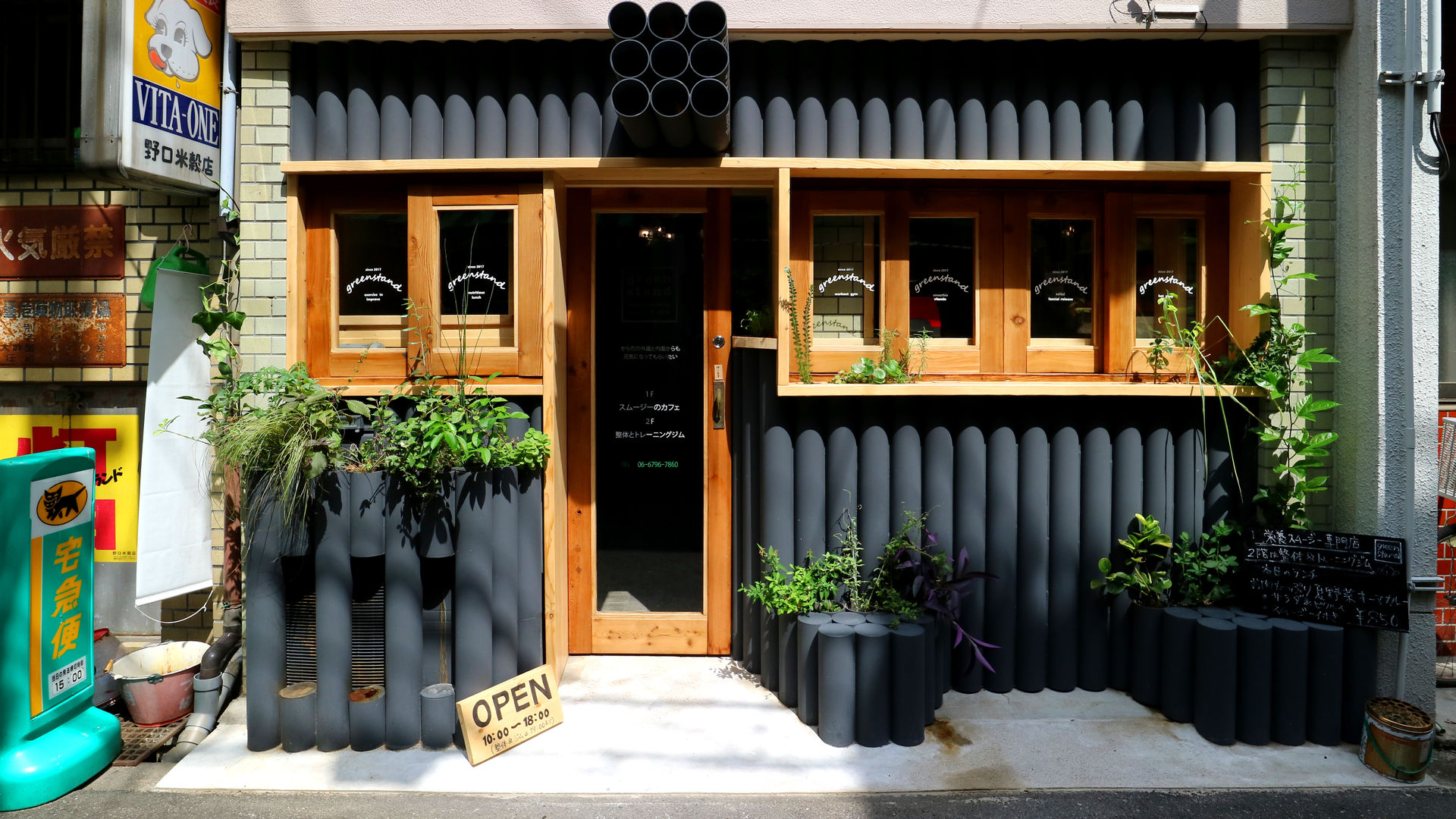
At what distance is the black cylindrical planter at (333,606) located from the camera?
12.9 ft

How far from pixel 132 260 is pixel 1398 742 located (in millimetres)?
7104

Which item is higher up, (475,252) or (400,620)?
(475,252)

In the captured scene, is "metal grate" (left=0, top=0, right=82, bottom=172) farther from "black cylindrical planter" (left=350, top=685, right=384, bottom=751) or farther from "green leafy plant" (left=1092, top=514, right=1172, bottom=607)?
"green leafy plant" (left=1092, top=514, right=1172, bottom=607)

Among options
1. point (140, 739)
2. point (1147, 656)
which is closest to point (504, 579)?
point (140, 739)

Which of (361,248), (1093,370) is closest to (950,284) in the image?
(1093,370)

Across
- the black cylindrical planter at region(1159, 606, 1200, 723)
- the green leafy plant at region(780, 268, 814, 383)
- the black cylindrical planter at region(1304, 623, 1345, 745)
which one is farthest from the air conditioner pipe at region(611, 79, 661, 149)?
the black cylindrical planter at region(1304, 623, 1345, 745)

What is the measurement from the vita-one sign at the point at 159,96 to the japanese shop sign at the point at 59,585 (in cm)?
156

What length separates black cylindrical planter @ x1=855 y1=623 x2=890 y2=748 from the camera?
12.9 ft

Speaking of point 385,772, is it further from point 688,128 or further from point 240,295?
Answer: point 688,128

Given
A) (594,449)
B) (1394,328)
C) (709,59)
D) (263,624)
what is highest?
(709,59)

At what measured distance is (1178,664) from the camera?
4.19 metres

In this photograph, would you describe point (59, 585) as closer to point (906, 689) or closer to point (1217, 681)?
point (906, 689)

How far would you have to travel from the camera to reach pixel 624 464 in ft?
16.4

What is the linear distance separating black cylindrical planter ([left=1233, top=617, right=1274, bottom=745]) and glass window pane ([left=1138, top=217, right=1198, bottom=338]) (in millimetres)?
1744
